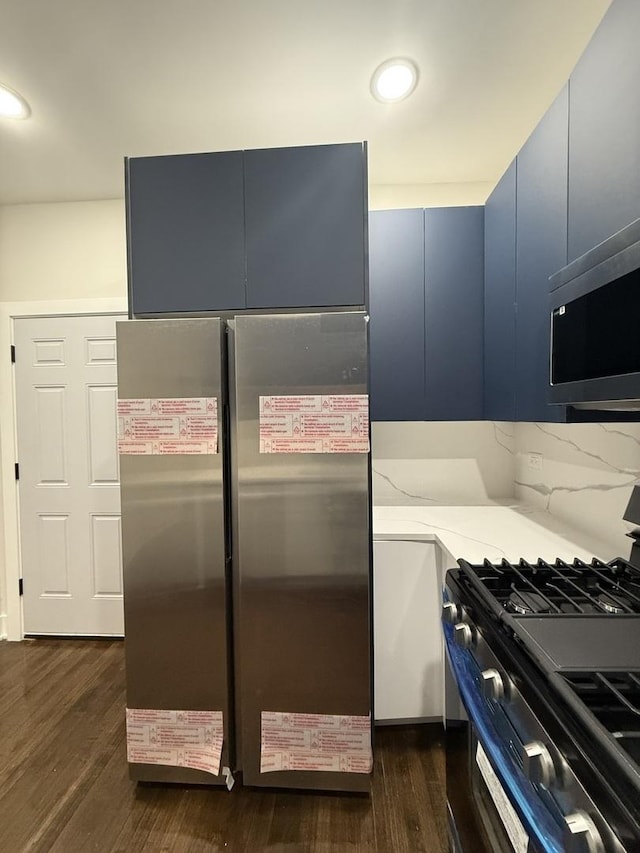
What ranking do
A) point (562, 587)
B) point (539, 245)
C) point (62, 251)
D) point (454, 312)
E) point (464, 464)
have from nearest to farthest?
point (562, 587)
point (539, 245)
point (454, 312)
point (464, 464)
point (62, 251)

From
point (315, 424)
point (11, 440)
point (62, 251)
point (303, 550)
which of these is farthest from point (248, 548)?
point (62, 251)

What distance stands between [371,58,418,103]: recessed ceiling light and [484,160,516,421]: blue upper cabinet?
1.77 feet

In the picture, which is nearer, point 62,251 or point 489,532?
point 489,532

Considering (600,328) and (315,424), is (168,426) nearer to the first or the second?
(315,424)

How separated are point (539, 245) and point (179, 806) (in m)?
2.44

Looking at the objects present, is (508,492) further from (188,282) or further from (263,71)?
(263,71)

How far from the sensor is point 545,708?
0.65 meters

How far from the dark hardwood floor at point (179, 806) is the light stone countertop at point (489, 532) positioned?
0.87m

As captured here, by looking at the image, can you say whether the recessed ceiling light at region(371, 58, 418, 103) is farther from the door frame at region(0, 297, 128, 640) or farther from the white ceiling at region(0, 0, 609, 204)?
the door frame at region(0, 297, 128, 640)

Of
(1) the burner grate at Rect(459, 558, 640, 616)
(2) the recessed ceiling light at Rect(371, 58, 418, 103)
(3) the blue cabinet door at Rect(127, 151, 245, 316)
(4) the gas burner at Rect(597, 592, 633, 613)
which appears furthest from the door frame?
(4) the gas burner at Rect(597, 592, 633, 613)

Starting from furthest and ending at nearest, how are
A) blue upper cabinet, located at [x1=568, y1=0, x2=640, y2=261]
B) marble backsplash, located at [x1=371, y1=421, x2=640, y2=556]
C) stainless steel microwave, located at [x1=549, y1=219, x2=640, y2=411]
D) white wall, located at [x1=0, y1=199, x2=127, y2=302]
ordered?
white wall, located at [x1=0, y1=199, x2=127, y2=302] → marble backsplash, located at [x1=371, y1=421, x2=640, y2=556] → blue upper cabinet, located at [x1=568, y1=0, x2=640, y2=261] → stainless steel microwave, located at [x1=549, y1=219, x2=640, y2=411]

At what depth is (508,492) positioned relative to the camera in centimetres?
232

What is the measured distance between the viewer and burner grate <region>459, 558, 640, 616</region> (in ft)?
3.08

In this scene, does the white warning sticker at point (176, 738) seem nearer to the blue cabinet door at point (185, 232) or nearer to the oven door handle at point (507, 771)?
the oven door handle at point (507, 771)
